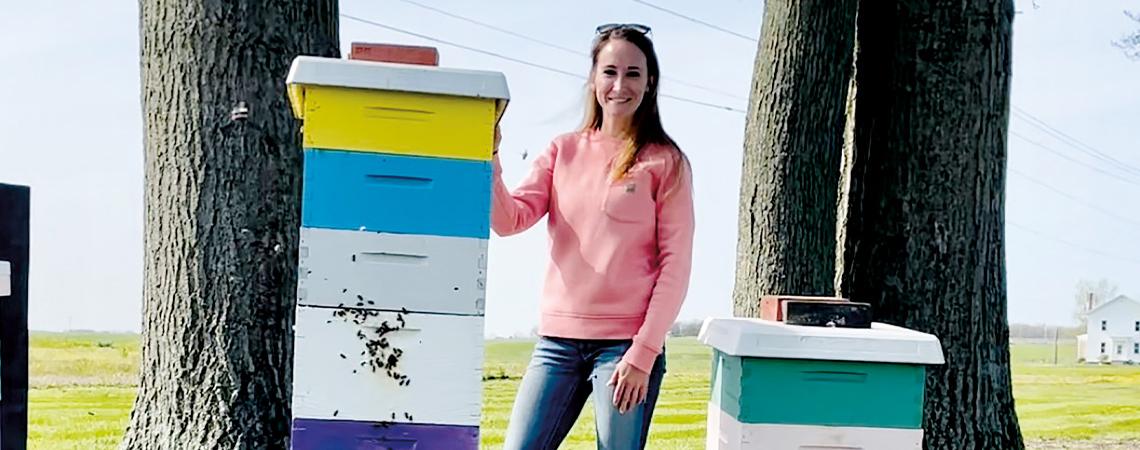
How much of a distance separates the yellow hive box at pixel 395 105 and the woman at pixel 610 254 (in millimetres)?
257

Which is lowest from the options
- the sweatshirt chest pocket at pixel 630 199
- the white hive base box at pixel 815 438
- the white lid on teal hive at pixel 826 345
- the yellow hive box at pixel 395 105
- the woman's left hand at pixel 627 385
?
the white hive base box at pixel 815 438

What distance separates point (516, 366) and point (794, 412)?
158 inches

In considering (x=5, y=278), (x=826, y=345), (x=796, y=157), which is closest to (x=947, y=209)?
(x=796, y=157)

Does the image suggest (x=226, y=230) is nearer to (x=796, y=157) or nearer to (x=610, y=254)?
(x=610, y=254)

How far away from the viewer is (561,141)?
2.62 m

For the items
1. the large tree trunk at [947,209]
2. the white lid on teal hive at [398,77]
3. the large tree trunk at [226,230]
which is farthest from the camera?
the large tree trunk at [947,209]

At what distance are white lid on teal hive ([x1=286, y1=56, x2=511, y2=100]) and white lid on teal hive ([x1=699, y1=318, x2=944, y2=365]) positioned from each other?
0.77m

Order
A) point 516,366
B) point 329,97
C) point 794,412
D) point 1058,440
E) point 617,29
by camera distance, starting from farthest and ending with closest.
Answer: point 1058,440, point 516,366, point 617,29, point 794,412, point 329,97

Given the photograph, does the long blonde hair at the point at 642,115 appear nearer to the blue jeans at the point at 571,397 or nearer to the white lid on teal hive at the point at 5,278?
the blue jeans at the point at 571,397

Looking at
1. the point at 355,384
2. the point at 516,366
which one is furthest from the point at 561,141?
the point at 516,366

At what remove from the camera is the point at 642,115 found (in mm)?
2555

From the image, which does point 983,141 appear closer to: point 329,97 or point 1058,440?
point 329,97

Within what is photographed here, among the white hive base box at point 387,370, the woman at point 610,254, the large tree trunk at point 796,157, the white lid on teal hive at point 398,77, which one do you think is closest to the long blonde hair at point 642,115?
the woman at point 610,254

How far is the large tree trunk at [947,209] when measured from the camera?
4.02 m
